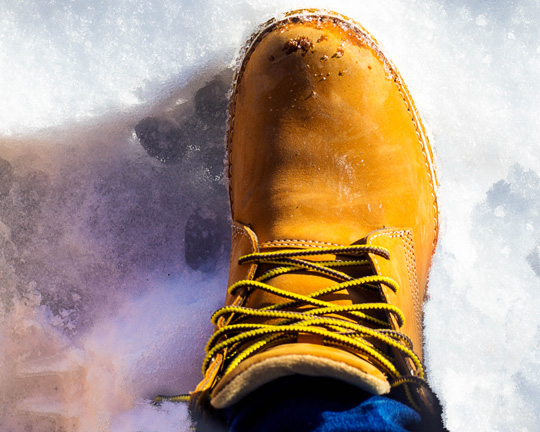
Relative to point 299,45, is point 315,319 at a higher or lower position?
lower

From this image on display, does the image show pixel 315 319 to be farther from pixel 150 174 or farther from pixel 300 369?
pixel 150 174

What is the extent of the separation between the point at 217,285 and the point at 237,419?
1.70 feet

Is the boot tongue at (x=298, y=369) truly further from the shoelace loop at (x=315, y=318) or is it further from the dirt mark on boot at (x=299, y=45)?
the dirt mark on boot at (x=299, y=45)

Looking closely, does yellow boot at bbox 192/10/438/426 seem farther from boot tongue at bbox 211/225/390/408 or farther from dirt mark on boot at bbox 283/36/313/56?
boot tongue at bbox 211/225/390/408

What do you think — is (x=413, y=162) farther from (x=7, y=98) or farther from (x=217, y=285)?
(x=7, y=98)

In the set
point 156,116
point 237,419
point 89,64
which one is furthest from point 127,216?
point 237,419

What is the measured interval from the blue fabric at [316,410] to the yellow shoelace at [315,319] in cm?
8

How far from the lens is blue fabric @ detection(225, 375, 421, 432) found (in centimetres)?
70

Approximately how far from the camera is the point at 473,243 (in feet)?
3.89

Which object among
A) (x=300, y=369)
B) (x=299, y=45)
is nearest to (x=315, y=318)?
(x=300, y=369)

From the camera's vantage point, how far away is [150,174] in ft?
4.10

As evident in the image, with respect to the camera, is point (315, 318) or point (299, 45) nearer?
point (315, 318)

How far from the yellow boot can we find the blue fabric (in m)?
0.17

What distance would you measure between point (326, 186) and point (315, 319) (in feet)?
1.05
